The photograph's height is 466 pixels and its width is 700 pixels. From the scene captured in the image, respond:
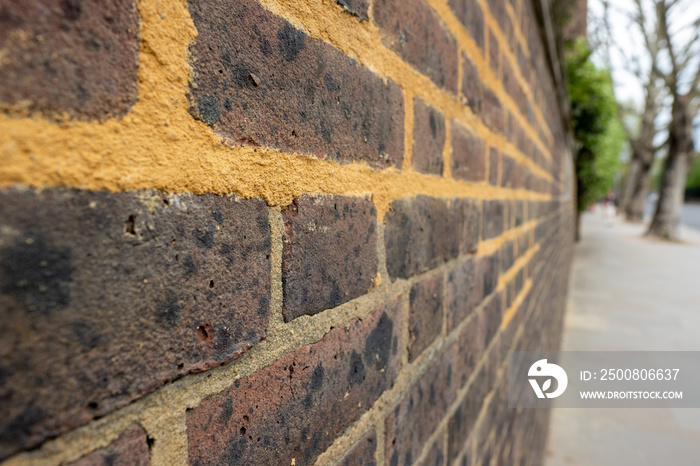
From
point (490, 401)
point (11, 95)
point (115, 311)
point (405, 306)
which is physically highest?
point (11, 95)

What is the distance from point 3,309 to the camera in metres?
0.22

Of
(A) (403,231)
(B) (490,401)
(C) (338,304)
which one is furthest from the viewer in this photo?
(B) (490,401)

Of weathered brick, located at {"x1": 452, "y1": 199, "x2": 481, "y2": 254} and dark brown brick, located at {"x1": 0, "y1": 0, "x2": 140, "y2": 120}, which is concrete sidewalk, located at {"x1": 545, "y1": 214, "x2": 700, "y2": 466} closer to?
weathered brick, located at {"x1": 452, "y1": 199, "x2": 481, "y2": 254}

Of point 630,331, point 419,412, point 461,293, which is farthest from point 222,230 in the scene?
point 630,331

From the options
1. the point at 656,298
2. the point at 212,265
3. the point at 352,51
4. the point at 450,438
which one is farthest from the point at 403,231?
the point at 656,298

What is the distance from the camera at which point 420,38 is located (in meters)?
0.71

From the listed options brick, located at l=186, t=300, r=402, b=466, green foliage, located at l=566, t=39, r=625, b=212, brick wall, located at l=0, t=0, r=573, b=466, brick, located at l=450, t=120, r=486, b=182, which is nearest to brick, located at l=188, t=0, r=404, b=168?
brick wall, located at l=0, t=0, r=573, b=466

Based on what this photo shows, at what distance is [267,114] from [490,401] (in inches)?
48.6

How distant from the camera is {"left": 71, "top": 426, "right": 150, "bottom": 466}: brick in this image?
0.27 meters

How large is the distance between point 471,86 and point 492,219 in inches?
16.9

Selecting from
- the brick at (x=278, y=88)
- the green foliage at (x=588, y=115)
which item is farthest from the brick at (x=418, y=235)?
the green foliage at (x=588, y=115)

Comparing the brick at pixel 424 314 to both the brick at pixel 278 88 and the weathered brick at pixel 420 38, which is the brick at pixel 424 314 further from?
the weathered brick at pixel 420 38

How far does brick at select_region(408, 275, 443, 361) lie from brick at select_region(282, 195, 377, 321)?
17 centimetres

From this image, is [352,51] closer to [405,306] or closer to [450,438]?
[405,306]
